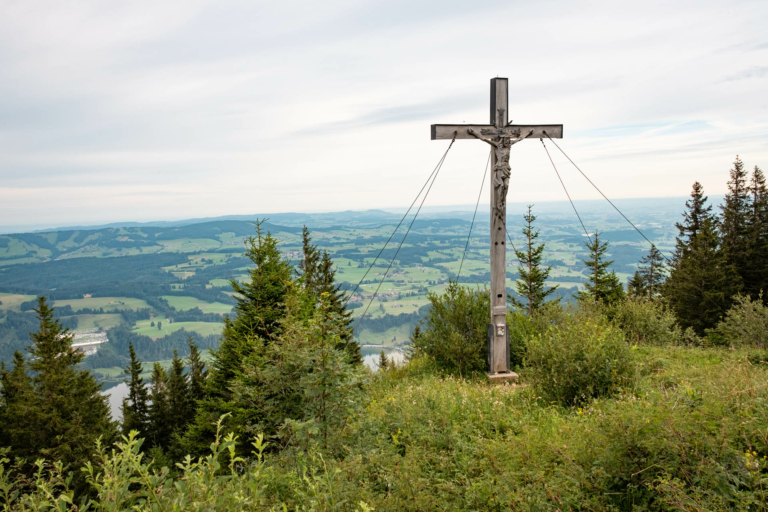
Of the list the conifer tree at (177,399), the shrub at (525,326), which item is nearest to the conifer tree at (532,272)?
the shrub at (525,326)

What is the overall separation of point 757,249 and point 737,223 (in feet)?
8.60

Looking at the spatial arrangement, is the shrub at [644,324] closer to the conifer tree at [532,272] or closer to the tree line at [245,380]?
the tree line at [245,380]

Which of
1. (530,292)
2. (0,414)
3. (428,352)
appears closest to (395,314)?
(530,292)

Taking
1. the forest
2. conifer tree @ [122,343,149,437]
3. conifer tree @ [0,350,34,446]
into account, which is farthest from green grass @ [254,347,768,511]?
conifer tree @ [122,343,149,437]

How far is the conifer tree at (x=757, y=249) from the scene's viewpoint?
30344 millimetres

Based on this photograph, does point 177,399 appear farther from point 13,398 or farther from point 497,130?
point 497,130

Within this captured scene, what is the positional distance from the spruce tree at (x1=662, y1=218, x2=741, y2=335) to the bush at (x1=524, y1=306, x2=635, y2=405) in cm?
2602

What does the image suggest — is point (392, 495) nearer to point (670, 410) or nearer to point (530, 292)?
point (670, 410)

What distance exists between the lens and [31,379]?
2320 cm

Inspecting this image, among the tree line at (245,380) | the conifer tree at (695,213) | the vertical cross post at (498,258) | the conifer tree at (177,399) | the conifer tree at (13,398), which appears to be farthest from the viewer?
the conifer tree at (177,399)

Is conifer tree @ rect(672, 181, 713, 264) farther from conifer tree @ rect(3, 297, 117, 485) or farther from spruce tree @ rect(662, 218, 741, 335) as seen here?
conifer tree @ rect(3, 297, 117, 485)

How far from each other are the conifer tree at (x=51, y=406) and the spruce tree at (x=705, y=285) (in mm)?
37181

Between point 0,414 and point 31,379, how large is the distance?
355 centimetres

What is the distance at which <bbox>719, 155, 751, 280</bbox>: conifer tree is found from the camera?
103 feet
